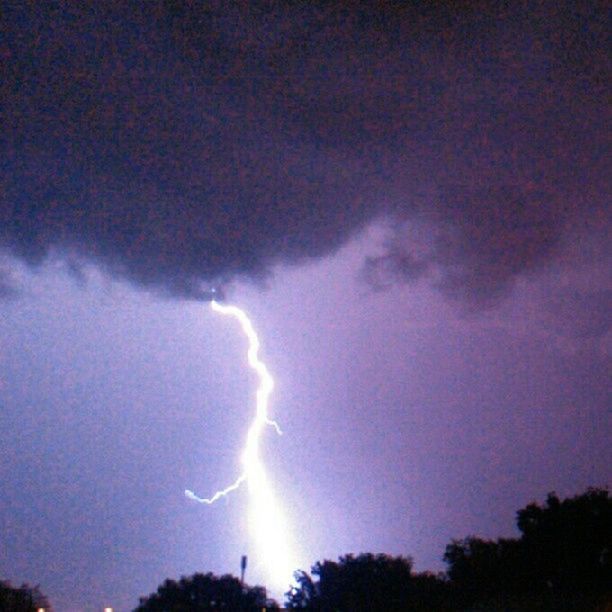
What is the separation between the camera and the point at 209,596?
71.1 metres

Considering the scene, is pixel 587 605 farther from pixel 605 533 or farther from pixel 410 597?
pixel 410 597

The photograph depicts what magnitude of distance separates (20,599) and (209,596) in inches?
544

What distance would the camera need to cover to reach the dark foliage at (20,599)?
216ft

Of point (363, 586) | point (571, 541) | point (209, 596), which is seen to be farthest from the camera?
point (209, 596)

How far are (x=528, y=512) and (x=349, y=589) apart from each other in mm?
15302

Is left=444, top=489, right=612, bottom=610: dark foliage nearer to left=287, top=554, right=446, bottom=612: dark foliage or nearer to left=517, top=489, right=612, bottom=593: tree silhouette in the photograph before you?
left=517, top=489, right=612, bottom=593: tree silhouette

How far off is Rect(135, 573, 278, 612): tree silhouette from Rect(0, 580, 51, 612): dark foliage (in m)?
9.10

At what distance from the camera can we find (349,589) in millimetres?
54812

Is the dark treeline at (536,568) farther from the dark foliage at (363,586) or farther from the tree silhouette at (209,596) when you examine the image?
the tree silhouette at (209,596)

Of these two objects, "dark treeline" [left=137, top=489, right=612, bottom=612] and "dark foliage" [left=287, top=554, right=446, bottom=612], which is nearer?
"dark treeline" [left=137, top=489, right=612, bottom=612]

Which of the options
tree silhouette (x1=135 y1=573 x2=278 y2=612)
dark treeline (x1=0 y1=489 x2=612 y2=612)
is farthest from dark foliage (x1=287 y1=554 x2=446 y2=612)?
tree silhouette (x1=135 y1=573 x2=278 y2=612)

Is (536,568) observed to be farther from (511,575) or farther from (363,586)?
(363,586)

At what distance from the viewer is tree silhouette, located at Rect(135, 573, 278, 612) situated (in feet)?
232

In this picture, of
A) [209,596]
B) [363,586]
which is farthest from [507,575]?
[209,596]
